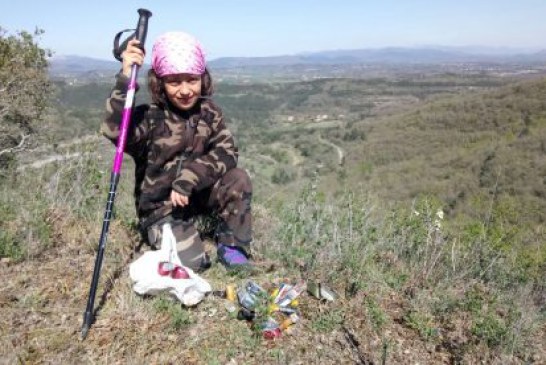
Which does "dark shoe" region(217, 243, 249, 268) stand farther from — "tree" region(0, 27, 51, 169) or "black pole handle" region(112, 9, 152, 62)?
"tree" region(0, 27, 51, 169)

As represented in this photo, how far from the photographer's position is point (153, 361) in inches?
88.4

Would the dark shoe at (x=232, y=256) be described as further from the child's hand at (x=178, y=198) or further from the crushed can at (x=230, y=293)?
the child's hand at (x=178, y=198)

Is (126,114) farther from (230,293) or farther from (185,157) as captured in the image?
(230,293)

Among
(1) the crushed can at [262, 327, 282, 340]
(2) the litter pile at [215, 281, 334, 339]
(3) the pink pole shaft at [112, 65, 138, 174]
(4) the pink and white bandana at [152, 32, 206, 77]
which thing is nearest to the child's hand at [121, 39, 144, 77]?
(3) the pink pole shaft at [112, 65, 138, 174]

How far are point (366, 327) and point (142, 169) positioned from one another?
1915 millimetres

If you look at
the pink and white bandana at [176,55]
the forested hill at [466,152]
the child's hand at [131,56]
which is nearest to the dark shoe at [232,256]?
the pink and white bandana at [176,55]

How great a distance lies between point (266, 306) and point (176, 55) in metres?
1.65

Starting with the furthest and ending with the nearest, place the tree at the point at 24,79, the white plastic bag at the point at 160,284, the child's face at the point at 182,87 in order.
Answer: the tree at the point at 24,79
the child's face at the point at 182,87
the white plastic bag at the point at 160,284

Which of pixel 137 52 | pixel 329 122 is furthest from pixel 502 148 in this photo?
pixel 329 122

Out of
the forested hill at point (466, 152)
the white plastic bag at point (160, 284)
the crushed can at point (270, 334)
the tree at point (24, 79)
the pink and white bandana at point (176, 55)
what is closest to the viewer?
the crushed can at point (270, 334)

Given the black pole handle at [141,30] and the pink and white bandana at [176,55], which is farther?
the pink and white bandana at [176,55]

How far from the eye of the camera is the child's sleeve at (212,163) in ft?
10.2

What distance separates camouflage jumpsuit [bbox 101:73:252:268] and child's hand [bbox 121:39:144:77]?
1.60 feet

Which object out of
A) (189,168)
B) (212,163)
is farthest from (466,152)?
(189,168)
